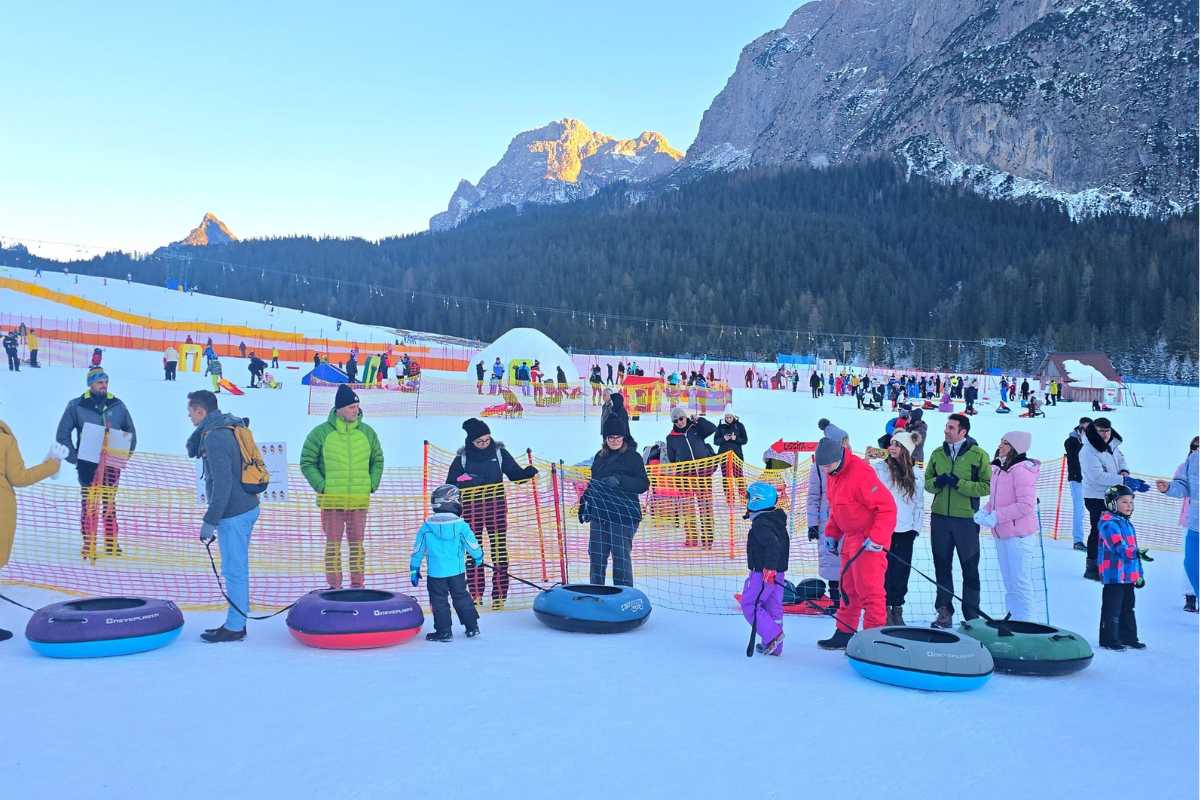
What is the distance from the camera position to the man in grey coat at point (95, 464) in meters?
7.48

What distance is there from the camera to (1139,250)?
84.5m

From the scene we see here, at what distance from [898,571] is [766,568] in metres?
1.24

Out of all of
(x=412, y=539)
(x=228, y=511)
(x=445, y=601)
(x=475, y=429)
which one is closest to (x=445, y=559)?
(x=445, y=601)

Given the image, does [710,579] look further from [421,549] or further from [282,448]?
[282,448]

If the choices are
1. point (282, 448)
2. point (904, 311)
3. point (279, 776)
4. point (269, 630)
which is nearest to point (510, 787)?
point (279, 776)

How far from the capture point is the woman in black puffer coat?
6535mm

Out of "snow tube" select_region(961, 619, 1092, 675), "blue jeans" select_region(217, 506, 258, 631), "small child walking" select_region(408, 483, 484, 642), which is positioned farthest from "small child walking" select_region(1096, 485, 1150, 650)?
"blue jeans" select_region(217, 506, 258, 631)

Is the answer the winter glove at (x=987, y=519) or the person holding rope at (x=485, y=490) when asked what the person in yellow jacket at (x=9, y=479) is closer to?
the person holding rope at (x=485, y=490)

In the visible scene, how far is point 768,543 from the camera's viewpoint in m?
5.28

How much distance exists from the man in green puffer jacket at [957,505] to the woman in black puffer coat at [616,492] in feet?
6.53

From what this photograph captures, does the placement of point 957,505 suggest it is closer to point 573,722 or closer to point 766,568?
point 766,568

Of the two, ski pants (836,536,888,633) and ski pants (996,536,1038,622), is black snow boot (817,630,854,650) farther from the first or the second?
ski pants (996,536,1038,622)

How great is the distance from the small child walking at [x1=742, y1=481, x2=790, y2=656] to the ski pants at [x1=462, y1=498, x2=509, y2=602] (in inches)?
75.7

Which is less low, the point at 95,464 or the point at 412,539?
the point at 95,464
